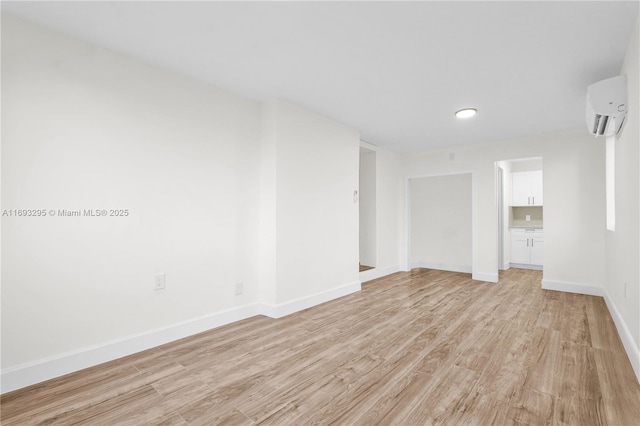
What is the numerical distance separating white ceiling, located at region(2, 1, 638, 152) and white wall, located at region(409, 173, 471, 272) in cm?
310

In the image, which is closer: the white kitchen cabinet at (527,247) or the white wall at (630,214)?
the white wall at (630,214)

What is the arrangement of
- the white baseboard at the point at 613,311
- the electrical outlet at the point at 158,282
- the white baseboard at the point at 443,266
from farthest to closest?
the white baseboard at the point at 443,266 → the electrical outlet at the point at 158,282 → the white baseboard at the point at 613,311

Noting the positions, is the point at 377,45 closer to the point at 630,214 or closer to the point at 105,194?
the point at 630,214

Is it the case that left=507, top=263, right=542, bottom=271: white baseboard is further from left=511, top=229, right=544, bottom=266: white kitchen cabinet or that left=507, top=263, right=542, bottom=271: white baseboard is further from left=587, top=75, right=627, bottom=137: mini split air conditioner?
left=587, top=75, right=627, bottom=137: mini split air conditioner

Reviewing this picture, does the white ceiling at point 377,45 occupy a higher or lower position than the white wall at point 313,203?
higher

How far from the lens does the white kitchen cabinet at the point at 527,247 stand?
258 inches

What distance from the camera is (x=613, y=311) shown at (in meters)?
3.31

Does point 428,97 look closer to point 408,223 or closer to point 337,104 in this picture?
point 337,104

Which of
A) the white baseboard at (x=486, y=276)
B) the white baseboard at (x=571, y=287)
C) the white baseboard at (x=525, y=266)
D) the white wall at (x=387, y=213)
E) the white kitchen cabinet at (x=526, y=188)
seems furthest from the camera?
the white kitchen cabinet at (x=526, y=188)

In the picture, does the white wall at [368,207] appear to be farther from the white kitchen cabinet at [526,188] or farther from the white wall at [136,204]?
the white kitchen cabinet at [526,188]

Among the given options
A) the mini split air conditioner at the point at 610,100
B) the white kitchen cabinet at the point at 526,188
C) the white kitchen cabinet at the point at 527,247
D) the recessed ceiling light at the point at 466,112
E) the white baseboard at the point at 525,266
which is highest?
the recessed ceiling light at the point at 466,112

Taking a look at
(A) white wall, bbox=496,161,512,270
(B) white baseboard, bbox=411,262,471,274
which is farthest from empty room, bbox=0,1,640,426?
(A) white wall, bbox=496,161,512,270

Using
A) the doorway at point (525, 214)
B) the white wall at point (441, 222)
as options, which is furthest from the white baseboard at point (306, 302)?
the doorway at point (525, 214)

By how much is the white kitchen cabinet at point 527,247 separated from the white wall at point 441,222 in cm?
136
